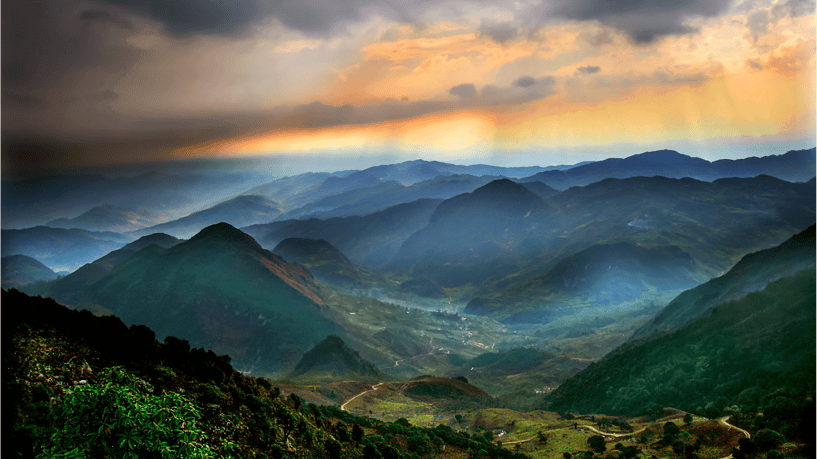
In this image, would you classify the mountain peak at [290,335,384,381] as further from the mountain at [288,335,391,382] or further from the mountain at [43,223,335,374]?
the mountain at [43,223,335,374]

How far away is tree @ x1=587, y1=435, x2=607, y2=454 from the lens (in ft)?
83.2

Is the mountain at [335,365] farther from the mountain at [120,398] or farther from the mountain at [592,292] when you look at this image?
the mountain at [592,292]

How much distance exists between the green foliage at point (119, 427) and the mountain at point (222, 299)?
3946 inches

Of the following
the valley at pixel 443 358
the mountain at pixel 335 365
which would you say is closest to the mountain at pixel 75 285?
the valley at pixel 443 358

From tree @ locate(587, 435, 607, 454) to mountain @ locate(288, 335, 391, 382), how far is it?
5854 cm

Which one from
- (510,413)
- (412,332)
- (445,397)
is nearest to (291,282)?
(412,332)

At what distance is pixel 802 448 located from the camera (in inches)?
657

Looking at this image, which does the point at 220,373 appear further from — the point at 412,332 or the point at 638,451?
A: the point at 412,332

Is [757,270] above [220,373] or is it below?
below

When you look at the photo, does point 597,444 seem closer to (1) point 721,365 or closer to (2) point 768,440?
(2) point 768,440

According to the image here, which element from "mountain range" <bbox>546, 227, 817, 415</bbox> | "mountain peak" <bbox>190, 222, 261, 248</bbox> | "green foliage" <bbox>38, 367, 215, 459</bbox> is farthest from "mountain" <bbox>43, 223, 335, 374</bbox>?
"green foliage" <bbox>38, 367, 215, 459</bbox>

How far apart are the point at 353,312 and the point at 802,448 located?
144485mm

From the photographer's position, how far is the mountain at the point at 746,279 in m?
64.9

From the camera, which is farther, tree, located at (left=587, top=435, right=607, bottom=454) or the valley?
tree, located at (left=587, top=435, right=607, bottom=454)
